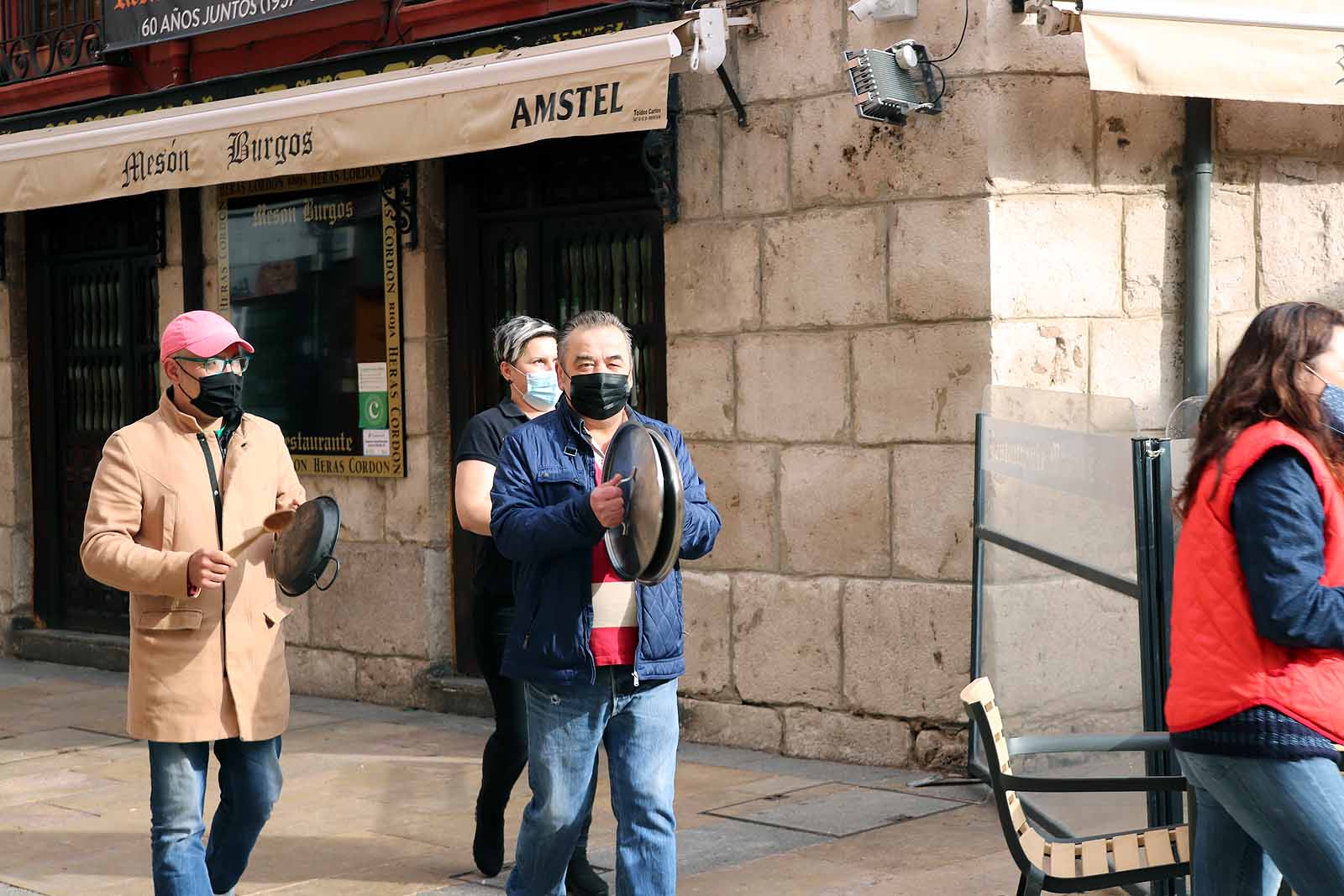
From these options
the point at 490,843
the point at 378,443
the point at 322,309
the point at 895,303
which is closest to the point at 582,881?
the point at 490,843

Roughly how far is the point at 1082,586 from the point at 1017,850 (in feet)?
3.82

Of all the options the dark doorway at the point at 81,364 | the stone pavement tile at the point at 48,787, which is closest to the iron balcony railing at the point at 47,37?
the dark doorway at the point at 81,364

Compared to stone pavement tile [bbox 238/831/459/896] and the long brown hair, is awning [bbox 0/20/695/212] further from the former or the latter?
the long brown hair

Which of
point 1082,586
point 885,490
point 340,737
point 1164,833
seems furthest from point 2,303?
point 1164,833

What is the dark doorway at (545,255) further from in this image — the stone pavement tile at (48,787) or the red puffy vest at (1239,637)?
the red puffy vest at (1239,637)

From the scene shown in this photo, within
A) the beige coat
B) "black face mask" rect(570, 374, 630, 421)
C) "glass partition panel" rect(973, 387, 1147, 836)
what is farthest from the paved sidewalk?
"black face mask" rect(570, 374, 630, 421)

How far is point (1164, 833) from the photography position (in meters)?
4.00

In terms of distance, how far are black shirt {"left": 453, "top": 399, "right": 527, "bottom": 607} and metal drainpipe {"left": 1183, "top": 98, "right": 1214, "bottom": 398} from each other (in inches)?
120

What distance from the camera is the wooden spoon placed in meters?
4.72

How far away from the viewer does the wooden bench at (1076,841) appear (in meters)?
3.89

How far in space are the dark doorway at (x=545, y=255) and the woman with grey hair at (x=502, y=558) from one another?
2.63 m

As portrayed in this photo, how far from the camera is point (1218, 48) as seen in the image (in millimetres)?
6543

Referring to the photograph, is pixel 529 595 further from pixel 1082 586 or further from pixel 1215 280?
pixel 1215 280

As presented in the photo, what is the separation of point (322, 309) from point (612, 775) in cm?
582
